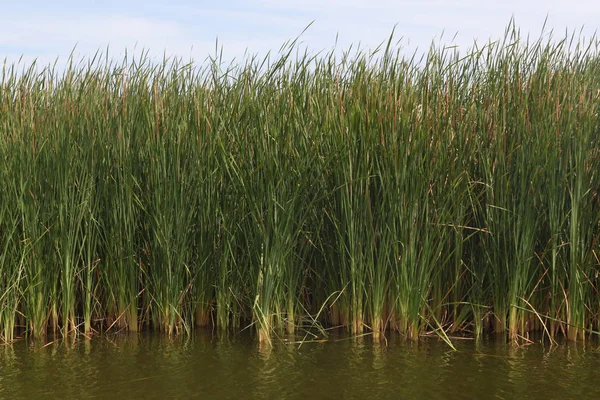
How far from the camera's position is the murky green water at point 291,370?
484 centimetres

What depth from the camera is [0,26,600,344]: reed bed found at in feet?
19.3

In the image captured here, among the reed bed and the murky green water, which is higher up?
the reed bed

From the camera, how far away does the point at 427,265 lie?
5840 mm

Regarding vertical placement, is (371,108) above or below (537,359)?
above

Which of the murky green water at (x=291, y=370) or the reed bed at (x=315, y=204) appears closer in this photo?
the murky green water at (x=291, y=370)

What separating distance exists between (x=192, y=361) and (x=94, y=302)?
1.53m

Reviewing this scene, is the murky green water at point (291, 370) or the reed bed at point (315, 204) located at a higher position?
the reed bed at point (315, 204)

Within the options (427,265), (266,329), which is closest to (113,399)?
(266,329)

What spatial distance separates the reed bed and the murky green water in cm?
28

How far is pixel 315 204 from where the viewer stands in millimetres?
6223

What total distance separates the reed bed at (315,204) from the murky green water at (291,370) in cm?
28

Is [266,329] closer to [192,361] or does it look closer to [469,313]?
[192,361]

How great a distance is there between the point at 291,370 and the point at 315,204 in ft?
5.16

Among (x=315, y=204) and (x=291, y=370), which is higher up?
(x=315, y=204)
